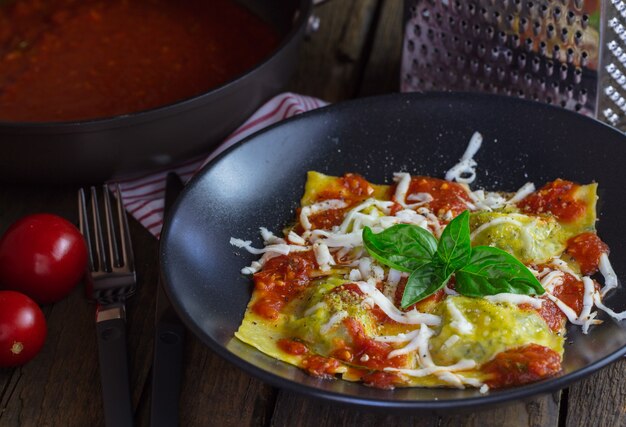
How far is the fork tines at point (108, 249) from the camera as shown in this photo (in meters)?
3.14

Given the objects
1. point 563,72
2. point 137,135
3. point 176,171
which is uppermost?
point 563,72

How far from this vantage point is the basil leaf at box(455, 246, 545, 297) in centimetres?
263

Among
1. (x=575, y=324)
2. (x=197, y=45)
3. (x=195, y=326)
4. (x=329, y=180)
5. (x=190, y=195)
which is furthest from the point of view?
(x=197, y=45)

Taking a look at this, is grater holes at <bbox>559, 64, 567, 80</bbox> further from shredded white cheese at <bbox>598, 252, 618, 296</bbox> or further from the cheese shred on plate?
shredded white cheese at <bbox>598, 252, 618, 296</bbox>

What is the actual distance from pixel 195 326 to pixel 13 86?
189cm

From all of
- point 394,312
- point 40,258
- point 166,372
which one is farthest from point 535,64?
point 40,258

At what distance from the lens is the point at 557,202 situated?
3084 mm

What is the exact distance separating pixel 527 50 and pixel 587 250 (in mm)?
1039

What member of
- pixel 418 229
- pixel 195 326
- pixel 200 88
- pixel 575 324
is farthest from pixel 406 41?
pixel 195 326

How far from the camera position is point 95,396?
111 inches

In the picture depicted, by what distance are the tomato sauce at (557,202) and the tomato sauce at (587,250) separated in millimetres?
101

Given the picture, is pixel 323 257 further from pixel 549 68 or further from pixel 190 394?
pixel 549 68

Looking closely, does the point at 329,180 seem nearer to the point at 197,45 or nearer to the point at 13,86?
the point at 197,45

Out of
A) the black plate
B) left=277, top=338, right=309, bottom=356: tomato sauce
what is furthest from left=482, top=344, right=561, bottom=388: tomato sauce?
left=277, top=338, right=309, bottom=356: tomato sauce
